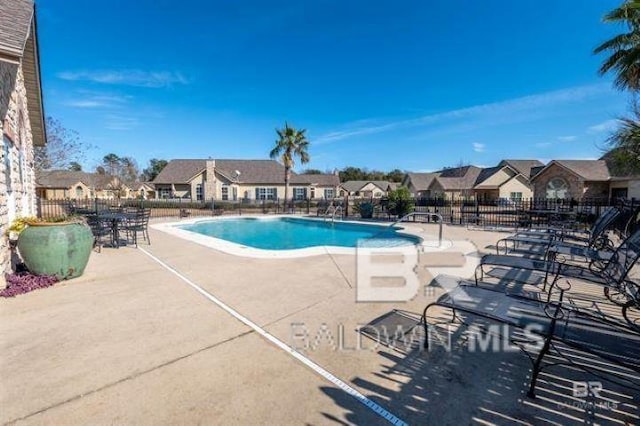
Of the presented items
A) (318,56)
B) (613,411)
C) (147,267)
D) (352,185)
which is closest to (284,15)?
(318,56)

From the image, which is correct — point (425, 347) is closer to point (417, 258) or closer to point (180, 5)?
point (417, 258)

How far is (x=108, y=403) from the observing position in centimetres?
213

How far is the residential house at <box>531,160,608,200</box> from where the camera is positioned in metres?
26.6

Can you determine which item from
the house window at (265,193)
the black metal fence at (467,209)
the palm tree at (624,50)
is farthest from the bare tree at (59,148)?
the palm tree at (624,50)

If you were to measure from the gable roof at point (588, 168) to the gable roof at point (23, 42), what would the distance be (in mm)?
35557

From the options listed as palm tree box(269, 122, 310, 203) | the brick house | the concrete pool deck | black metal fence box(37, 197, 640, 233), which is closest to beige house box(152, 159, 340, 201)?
black metal fence box(37, 197, 640, 233)

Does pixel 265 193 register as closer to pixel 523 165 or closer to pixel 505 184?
pixel 505 184

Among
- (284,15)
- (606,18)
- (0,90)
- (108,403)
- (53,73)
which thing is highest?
(284,15)

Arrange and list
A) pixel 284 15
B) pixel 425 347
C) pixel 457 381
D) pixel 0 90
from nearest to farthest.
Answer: pixel 457 381
pixel 425 347
pixel 0 90
pixel 284 15

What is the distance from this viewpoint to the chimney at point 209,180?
32.6 metres

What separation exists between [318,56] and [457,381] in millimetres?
19461

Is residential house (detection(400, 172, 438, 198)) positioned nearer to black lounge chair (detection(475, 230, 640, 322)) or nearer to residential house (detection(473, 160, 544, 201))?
residential house (detection(473, 160, 544, 201))

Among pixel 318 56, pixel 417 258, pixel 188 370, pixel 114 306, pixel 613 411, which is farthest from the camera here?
pixel 318 56

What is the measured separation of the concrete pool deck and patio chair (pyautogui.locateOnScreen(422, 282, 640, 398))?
9.1 inches
